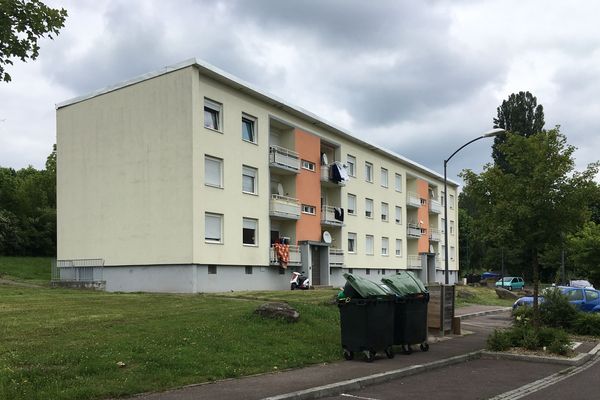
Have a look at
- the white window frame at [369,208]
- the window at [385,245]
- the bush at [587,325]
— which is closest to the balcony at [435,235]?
the window at [385,245]

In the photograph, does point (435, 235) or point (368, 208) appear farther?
point (435, 235)

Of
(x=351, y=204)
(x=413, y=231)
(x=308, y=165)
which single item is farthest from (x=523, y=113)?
(x=308, y=165)

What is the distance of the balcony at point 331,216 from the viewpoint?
36.6 metres

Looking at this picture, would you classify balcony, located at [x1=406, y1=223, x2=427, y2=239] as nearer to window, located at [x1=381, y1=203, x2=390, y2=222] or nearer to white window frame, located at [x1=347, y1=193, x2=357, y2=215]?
window, located at [x1=381, y1=203, x2=390, y2=222]

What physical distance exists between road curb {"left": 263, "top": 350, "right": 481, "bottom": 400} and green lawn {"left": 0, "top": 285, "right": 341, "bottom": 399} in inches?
59.0

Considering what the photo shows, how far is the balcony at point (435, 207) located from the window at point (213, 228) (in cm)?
3369

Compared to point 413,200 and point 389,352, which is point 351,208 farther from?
point 389,352

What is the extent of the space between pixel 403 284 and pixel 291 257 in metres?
19.9

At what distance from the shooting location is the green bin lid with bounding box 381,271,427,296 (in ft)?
41.6

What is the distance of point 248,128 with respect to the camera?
101 feet

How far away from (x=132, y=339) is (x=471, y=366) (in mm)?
6671

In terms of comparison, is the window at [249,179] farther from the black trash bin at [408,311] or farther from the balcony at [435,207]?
the balcony at [435,207]

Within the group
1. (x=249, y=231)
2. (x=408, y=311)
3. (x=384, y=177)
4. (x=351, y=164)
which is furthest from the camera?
(x=384, y=177)

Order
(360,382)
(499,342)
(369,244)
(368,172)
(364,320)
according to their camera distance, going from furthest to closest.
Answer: (368,172) < (369,244) < (499,342) < (364,320) < (360,382)
